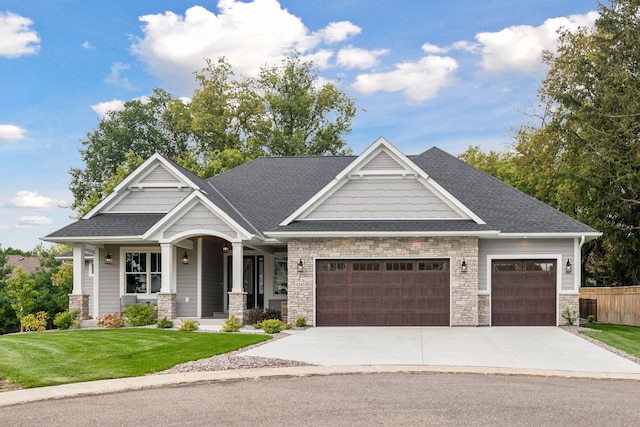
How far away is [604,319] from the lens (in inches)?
1179

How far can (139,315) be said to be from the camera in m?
22.1

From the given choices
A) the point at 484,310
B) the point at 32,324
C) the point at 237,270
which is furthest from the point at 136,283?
the point at 484,310

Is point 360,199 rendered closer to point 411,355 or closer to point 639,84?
point 411,355

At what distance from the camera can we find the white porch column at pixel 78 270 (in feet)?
75.9

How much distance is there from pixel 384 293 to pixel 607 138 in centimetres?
1324

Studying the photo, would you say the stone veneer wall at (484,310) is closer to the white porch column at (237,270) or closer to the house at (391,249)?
the house at (391,249)

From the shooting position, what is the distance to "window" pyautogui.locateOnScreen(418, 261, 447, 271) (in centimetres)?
2184

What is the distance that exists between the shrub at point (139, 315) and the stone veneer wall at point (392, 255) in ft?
15.2

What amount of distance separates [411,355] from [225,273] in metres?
12.7

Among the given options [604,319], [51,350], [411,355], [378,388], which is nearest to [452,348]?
[411,355]

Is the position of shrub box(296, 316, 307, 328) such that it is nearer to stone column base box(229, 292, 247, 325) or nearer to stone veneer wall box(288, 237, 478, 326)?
stone veneer wall box(288, 237, 478, 326)

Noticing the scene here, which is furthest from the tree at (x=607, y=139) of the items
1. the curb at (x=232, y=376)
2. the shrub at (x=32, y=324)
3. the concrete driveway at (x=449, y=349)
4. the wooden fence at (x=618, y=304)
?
the shrub at (x=32, y=324)

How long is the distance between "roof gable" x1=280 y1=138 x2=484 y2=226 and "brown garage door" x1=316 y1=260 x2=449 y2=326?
1.56m

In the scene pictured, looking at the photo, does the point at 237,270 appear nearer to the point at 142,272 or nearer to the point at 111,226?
the point at 142,272
